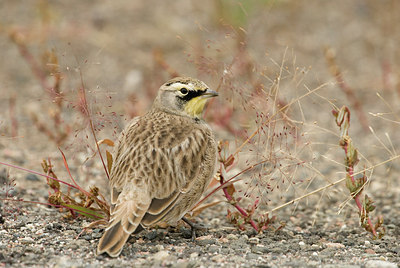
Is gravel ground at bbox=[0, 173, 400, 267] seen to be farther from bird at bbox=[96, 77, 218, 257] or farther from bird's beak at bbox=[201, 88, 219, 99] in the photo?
bird's beak at bbox=[201, 88, 219, 99]

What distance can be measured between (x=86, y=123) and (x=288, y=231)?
201 cm

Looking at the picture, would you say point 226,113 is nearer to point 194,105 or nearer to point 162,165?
point 194,105

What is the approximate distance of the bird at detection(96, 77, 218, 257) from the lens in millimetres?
4488

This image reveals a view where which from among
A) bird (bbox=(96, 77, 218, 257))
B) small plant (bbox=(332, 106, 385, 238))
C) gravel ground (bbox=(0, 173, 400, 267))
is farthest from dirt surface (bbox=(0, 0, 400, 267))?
bird (bbox=(96, 77, 218, 257))

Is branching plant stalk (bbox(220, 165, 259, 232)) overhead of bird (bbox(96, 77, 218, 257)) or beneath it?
beneath

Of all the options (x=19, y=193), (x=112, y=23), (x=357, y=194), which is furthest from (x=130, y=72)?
(x=357, y=194)

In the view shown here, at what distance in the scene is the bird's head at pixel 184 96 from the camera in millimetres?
5367

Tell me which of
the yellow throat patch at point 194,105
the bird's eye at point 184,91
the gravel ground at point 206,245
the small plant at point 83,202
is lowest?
the gravel ground at point 206,245

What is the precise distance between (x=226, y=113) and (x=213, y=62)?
232 centimetres

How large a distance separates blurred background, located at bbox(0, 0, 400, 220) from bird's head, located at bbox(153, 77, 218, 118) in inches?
12.1

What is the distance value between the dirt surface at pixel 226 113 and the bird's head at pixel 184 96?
1.04 feet

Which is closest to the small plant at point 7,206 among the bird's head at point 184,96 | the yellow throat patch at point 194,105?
the bird's head at point 184,96

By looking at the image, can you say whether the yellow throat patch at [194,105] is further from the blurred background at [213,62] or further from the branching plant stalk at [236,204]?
the branching plant stalk at [236,204]

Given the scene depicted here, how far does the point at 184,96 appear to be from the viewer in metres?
5.43
